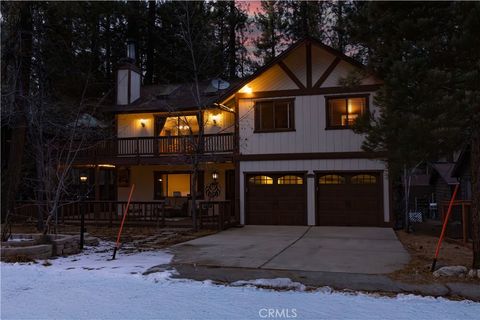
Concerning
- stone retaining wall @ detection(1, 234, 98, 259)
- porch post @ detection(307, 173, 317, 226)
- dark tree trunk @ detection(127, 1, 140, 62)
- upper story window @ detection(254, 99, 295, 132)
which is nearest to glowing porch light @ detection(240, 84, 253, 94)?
upper story window @ detection(254, 99, 295, 132)

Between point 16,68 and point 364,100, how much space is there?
12013 millimetres

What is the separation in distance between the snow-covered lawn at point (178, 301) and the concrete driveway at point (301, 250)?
5.19ft

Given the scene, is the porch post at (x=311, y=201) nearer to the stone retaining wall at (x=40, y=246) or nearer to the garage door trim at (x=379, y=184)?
the garage door trim at (x=379, y=184)

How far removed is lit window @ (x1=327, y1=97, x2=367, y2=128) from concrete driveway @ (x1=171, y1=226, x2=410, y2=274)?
13.6ft

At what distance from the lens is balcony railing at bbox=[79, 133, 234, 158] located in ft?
62.1

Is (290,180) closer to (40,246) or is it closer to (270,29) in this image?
(40,246)

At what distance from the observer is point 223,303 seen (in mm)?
6688

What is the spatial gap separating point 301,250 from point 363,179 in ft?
23.4

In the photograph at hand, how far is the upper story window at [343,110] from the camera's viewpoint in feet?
57.7

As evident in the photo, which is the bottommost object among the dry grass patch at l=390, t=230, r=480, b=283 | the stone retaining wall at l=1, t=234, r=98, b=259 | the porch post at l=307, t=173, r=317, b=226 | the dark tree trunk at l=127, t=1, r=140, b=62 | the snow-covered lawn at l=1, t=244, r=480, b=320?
the snow-covered lawn at l=1, t=244, r=480, b=320

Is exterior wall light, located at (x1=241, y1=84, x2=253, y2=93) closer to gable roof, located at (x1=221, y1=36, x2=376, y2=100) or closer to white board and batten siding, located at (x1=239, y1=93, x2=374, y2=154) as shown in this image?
gable roof, located at (x1=221, y1=36, x2=376, y2=100)

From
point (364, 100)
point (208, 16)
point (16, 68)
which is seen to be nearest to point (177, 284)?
point (16, 68)

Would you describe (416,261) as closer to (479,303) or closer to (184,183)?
(479,303)

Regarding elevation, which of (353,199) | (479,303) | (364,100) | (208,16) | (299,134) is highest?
(208,16)
